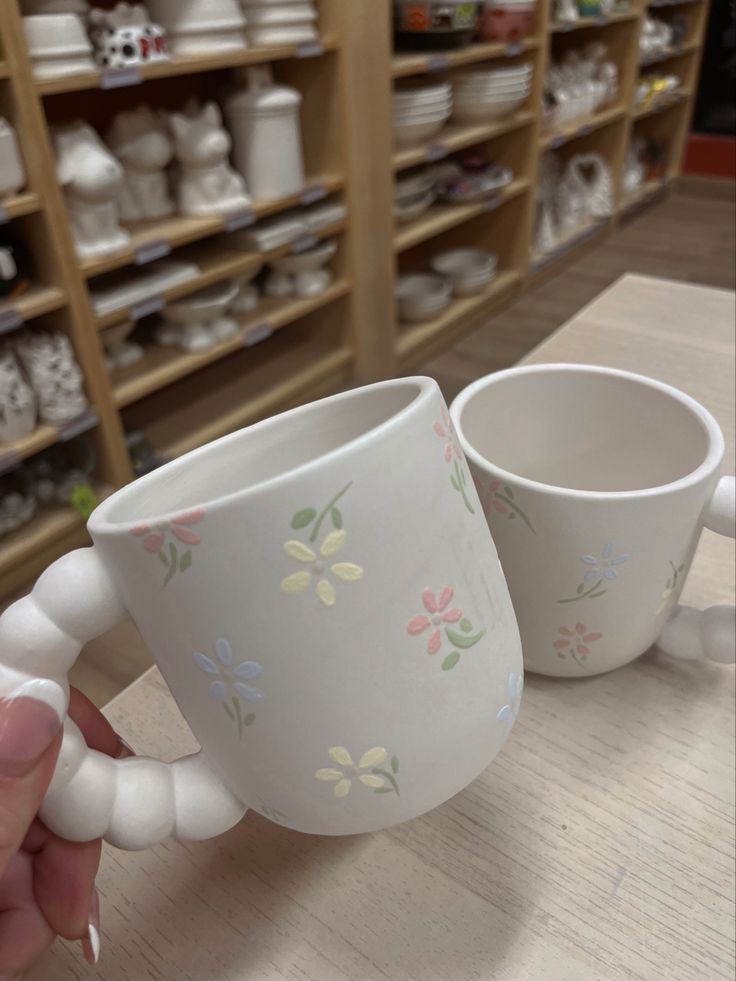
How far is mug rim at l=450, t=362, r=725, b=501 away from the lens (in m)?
0.39

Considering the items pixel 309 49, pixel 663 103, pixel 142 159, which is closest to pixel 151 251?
pixel 142 159

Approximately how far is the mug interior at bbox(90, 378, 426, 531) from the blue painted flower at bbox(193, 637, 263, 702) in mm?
62

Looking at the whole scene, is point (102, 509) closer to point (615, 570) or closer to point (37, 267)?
point (615, 570)

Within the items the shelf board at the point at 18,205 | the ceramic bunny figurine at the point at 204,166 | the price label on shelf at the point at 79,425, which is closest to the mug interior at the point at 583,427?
the shelf board at the point at 18,205

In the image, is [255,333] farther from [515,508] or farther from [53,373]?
[515,508]

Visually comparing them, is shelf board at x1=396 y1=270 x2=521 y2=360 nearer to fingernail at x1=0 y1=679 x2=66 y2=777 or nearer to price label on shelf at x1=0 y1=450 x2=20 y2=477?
price label on shelf at x1=0 y1=450 x2=20 y2=477

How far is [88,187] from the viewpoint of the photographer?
1.38 metres

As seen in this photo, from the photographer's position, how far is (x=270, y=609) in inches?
11.1

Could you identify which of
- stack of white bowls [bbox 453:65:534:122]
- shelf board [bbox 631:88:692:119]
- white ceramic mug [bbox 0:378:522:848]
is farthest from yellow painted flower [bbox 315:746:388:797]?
shelf board [bbox 631:88:692:119]

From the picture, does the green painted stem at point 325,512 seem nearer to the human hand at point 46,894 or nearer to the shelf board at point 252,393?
the human hand at point 46,894

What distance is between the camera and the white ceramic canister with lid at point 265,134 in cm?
167

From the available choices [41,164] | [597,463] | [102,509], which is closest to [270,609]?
[102,509]

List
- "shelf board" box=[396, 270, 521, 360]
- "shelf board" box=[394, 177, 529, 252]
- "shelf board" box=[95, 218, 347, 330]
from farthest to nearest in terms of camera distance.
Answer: "shelf board" box=[396, 270, 521, 360] → "shelf board" box=[394, 177, 529, 252] → "shelf board" box=[95, 218, 347, 330]

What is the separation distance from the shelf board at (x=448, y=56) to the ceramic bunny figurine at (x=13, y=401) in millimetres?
1082
